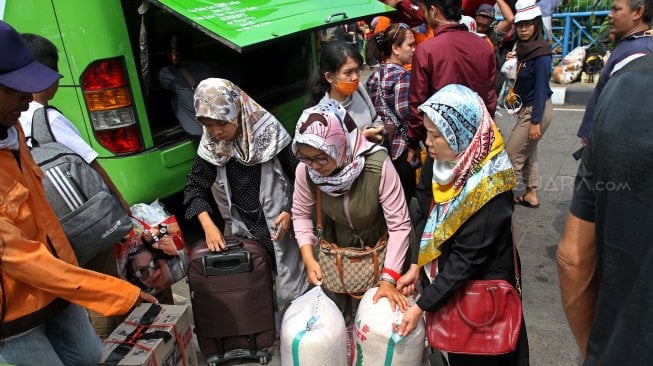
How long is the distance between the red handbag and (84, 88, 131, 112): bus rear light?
7.21 feet

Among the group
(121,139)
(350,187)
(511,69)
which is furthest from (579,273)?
(511,69)

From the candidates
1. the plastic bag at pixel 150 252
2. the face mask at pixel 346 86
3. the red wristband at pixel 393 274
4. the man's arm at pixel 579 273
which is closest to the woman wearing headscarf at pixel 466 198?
the red wristband at pixel 393 274

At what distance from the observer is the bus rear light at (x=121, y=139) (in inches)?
117

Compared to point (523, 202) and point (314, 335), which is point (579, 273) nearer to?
point (314, 335)

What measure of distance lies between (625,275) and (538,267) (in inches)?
97.7

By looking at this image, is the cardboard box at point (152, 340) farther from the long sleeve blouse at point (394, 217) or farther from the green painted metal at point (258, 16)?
the green painted metal at point (258, 16)

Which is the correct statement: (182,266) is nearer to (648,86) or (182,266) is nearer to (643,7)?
(648,86)

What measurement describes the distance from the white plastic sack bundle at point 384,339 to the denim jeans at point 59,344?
41.3 inches

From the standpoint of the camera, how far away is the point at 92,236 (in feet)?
6.48

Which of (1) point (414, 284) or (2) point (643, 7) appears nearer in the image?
(1) point (414, 284)

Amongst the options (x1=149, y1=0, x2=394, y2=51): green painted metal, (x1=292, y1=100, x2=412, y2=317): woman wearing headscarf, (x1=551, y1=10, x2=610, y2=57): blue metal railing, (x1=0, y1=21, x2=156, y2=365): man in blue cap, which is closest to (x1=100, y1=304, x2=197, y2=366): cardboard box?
(x1=0, y1=21, x2=156, y2=365): man in blue cap

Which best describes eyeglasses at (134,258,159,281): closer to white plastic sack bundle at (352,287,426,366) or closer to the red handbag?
white plastic sack bundle at (352,287,426,366)

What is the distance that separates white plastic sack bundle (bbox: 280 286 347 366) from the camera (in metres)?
1.96

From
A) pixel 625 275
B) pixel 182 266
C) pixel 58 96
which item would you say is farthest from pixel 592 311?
pixel 58 96
